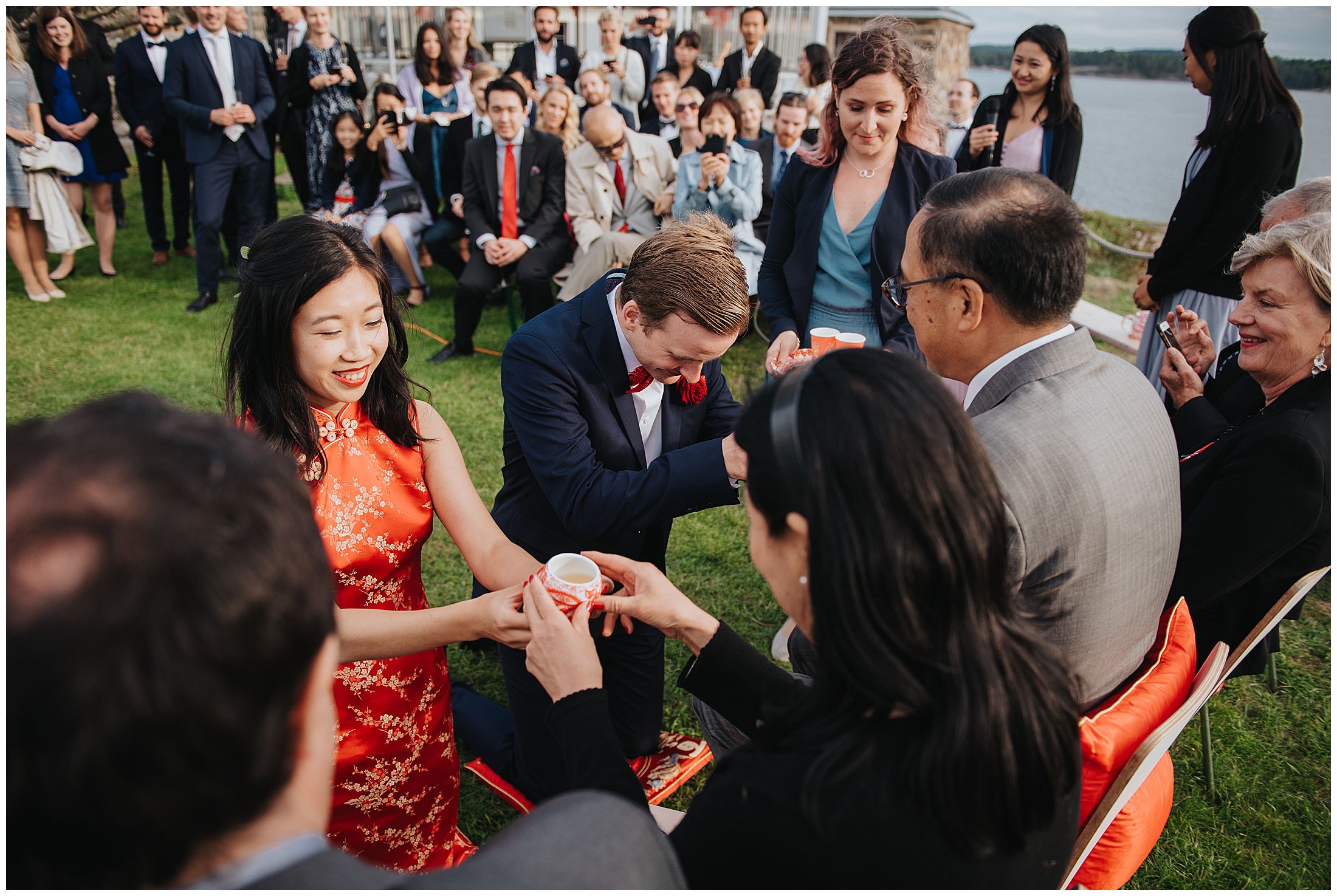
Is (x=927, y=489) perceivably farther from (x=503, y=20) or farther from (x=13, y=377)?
(x=503, y=20)

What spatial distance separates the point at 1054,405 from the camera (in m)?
1.66

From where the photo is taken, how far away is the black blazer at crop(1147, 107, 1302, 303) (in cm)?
370

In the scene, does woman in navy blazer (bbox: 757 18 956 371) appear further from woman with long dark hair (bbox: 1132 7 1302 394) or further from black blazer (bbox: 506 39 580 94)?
black blazer (bbox: 506 39 580 94)

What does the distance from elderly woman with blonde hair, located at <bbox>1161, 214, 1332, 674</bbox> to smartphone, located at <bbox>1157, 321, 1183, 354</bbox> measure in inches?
14.8

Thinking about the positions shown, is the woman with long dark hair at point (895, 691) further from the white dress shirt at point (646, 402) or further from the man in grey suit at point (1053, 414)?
the white dress shirt at point (646, 402)

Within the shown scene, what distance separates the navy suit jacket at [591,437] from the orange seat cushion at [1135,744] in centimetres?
110

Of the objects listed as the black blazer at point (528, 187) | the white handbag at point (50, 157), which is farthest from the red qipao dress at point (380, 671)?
the white handbag at point (50, 157)

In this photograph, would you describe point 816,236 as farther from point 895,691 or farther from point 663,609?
point 895,691

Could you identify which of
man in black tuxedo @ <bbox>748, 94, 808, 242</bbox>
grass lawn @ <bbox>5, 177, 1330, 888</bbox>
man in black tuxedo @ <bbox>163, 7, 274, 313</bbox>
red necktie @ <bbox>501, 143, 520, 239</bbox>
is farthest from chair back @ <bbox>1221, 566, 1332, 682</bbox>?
man in black tuxedo @ <bbox>163, 7, 274, 313</bbox>

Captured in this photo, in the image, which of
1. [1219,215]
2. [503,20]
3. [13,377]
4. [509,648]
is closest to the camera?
[509,648]

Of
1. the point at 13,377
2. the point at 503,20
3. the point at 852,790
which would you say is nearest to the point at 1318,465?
the point at 852,790

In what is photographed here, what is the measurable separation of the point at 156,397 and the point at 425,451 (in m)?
1.42

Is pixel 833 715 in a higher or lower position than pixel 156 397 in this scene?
lower

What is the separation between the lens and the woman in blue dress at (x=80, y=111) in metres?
7.71
